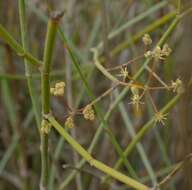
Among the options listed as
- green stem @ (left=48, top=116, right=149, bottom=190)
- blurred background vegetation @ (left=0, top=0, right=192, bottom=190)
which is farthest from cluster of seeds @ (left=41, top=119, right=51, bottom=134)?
blurred background vegetation @ (left=0, top=0, right=192, bottom=190)

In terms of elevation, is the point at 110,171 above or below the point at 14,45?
below

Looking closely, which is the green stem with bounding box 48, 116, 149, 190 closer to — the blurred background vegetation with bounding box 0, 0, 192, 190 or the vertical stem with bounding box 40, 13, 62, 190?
the vertical stem with bounding box 40, 13, 62, 190

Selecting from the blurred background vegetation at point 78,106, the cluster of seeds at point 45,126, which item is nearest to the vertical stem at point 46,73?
the cluster of seeds at point 45,126

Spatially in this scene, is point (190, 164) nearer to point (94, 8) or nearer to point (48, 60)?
point (48, 60)

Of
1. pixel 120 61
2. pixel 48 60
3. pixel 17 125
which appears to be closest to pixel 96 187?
pixel 17 125

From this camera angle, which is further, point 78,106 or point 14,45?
point 78,106

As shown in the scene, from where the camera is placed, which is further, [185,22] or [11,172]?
[11,172]

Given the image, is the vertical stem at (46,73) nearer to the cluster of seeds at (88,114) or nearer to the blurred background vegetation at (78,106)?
the cluster of seeds at (88,114)

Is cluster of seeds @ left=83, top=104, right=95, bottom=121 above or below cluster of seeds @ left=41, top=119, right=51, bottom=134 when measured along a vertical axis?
above

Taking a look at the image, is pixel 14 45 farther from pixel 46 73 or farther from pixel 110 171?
pixel 110 171

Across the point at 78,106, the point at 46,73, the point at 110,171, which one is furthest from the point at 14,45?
the point at 78,106

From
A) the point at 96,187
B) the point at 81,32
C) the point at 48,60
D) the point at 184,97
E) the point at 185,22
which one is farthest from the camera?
the point at 81,32
